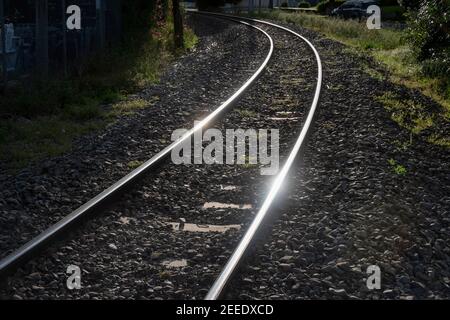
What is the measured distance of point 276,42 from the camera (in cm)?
2258

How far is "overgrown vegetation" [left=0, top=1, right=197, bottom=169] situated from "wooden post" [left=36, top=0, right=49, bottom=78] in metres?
0.42

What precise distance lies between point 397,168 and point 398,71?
9618 mm

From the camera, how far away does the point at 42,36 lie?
13195 millimetres

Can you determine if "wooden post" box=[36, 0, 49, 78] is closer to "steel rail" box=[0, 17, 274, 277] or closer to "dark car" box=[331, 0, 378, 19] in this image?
"steel rail" box=[0, 17, 274, 277]

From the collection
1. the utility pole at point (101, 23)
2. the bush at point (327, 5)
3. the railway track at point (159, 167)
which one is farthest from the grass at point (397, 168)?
the bush at point (327, 5)

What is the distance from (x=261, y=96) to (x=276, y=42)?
10.8 m

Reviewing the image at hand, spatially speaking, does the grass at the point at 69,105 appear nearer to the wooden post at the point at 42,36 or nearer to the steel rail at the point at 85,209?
the wooden post at the point at 42,36

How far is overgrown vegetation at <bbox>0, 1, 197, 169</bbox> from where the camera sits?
8.55 metres

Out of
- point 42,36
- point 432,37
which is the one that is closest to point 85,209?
point 42,36

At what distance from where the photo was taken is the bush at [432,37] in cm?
1515

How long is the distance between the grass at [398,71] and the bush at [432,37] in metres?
0.29

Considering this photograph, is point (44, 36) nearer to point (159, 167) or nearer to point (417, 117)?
point (159, 167)
